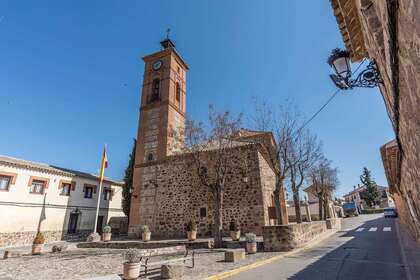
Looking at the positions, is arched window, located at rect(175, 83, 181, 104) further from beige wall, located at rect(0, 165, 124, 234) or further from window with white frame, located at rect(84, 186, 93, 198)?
window with white frame, located at rect(84, 186, 93, 198)

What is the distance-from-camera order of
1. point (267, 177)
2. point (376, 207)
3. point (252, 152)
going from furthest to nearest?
point (376, 207) < point (267, 177) < point (252, 152)

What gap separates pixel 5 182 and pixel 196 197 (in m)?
13.9

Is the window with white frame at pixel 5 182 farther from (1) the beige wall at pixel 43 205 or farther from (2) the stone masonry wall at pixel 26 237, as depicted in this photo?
(2) the stone masonry wall at pixel 26 237

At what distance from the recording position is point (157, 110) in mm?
19766

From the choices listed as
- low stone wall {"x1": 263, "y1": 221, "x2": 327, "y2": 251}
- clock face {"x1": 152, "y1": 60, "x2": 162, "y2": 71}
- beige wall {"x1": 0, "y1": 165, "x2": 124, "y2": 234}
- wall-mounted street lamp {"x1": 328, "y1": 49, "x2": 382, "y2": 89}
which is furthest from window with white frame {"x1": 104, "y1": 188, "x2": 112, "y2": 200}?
wall-mounted street lamp {"x1": 328, "y1": 49, "x2": 382, "y2": 89}

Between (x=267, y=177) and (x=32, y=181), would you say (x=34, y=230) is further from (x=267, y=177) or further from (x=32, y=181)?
(x=267, y=177)

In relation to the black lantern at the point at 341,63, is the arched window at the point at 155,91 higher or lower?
higher

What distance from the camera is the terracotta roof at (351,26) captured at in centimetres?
399

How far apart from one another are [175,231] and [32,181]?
12251 mm

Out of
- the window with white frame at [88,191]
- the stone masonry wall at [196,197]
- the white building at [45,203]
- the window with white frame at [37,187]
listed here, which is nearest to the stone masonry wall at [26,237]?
the white building at [45,203]

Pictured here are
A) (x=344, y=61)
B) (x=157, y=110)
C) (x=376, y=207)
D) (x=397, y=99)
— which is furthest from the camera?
(x=376, y=207)

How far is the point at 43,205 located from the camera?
18656 mm

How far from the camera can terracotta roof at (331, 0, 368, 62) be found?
399 centimetres

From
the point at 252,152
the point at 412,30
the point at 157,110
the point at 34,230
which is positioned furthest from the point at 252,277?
the point at 34,230
